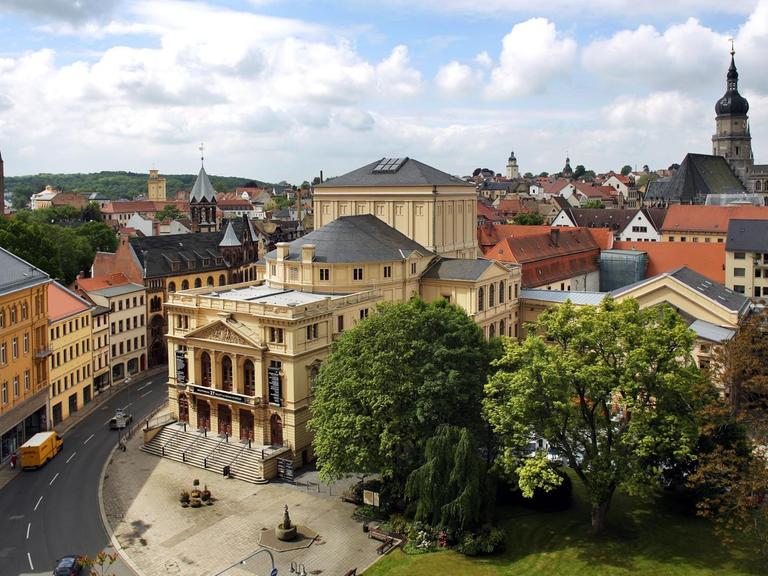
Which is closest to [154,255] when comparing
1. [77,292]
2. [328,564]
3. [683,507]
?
[77,292]

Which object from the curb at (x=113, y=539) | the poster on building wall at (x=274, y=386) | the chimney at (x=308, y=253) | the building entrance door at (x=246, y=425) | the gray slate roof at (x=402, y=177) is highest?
the gray slate roof at (x=402, y=177)

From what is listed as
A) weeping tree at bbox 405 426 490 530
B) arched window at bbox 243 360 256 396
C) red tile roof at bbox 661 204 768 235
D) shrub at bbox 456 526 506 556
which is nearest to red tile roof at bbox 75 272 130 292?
arched window at bbox 243 360 256 396

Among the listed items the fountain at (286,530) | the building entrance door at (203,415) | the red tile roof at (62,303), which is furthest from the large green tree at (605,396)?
the red tile roof at (62,303)

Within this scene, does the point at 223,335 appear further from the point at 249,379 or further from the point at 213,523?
the point at 213,523

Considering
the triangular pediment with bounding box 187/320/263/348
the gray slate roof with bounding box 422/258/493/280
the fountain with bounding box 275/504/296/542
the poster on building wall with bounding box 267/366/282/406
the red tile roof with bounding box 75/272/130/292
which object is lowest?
the fountain with bounding box 275/504/296/542

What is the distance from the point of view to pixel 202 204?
453 ft

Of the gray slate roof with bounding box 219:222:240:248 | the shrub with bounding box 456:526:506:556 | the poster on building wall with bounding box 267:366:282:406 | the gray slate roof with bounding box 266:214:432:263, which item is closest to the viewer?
the shrub with bounding box 456:526:506:556

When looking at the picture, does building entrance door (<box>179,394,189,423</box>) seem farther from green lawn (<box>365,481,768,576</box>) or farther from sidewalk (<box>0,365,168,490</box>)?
green lawn (<box>365,481,768,576</box>)

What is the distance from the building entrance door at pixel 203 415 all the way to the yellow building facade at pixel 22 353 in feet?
47.9

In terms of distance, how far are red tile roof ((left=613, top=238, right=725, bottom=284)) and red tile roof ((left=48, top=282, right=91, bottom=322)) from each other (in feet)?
249

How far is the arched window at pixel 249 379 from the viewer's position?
62.0 m

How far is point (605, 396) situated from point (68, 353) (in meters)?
54.5

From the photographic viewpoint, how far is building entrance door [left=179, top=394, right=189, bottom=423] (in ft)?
218

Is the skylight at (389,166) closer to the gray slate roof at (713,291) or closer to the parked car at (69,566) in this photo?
the gray slate roof at (713,291)
